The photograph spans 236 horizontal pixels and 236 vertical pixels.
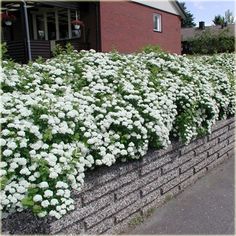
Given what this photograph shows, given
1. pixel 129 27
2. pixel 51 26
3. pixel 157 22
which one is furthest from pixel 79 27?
pixel 157 22

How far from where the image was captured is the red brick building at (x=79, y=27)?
14477 mm

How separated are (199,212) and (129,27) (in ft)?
53.8

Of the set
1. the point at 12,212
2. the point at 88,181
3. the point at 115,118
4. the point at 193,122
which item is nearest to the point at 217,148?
the point at 193,122

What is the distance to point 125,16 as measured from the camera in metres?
19.1

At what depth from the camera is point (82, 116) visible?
3.21 m

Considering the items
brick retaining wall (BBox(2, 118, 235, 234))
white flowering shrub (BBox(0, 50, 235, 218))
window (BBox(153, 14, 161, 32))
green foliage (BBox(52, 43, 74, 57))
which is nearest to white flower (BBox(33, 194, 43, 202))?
white flowering shrub (BBox(0, 50, 235, 218))

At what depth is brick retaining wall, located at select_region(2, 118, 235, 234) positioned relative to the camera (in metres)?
2.84

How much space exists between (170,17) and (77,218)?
23.4 metres

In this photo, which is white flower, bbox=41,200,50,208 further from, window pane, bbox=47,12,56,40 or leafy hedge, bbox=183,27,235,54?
leafy hedge, bbox=183,27,235,54

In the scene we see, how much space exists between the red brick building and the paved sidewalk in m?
10.2

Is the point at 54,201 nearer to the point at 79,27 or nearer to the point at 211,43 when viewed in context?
the point at 79,27

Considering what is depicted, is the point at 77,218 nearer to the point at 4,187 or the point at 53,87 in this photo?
the point at 4,187

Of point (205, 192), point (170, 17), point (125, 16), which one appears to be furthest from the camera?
point (170, 17)

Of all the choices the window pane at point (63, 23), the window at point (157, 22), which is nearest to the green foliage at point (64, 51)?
the window pane at point (63, 23)
